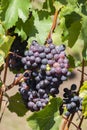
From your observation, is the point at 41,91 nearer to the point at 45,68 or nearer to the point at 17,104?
the point at 45,68

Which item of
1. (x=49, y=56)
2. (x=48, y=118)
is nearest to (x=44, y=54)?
(x=49, y=56)

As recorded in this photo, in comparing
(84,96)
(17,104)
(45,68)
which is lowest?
(84,96)

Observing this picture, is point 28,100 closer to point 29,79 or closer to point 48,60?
point 29,79

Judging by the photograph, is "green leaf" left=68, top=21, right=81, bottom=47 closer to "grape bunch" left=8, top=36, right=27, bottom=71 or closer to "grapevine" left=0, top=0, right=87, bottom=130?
"grapevine" left=0, top=0, right=87, bottom=130

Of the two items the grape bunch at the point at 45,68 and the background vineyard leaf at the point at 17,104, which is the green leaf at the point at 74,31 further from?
the background vineyard leaf at the point at 17,104

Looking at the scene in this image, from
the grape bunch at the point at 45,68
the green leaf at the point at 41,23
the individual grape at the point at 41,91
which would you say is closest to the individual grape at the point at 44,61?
the grape bunch at the point at 45,68
